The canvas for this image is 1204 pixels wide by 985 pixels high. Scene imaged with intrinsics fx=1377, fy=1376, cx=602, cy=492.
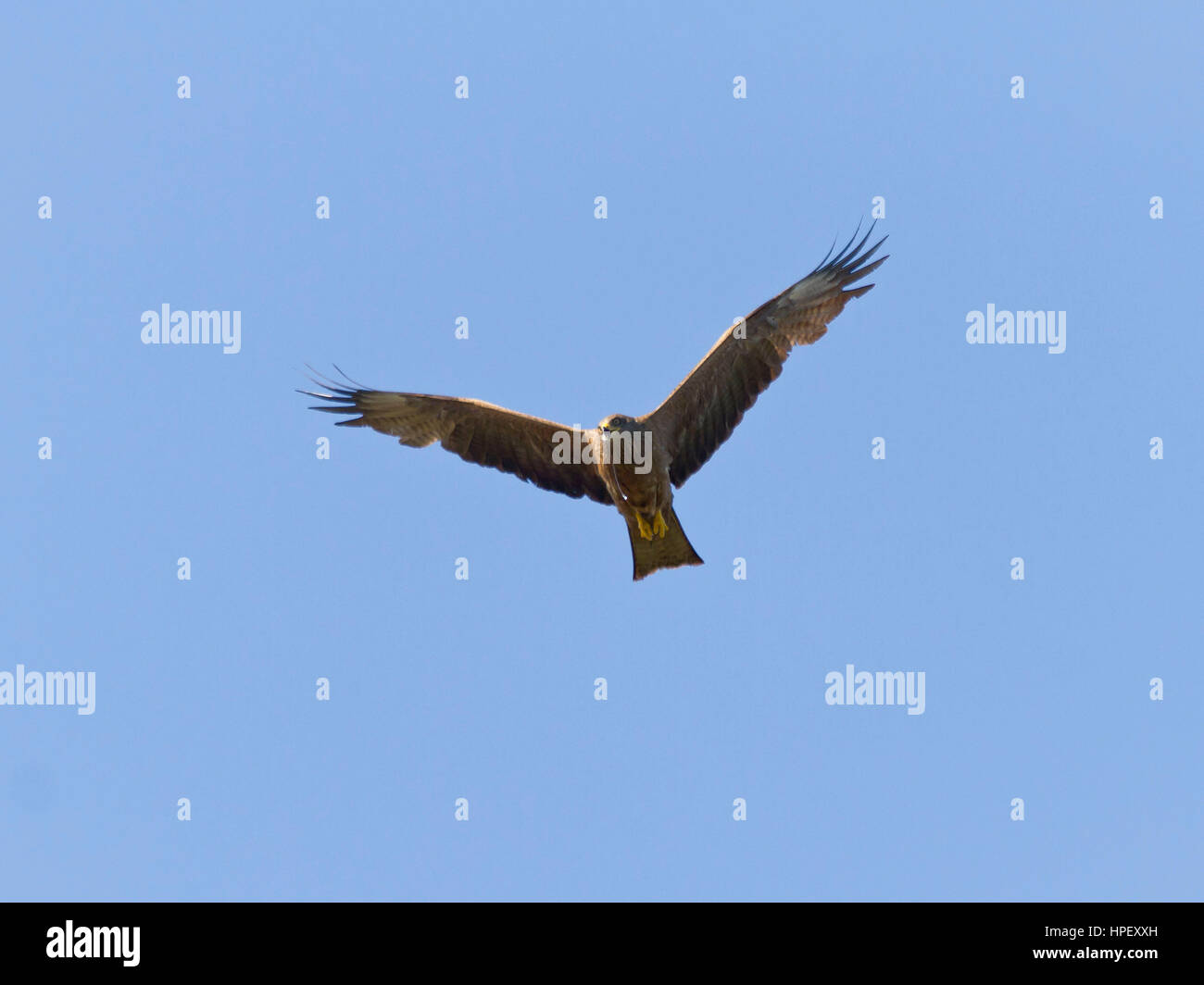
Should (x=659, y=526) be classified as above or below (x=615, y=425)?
below

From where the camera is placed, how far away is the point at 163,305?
51.1 ft

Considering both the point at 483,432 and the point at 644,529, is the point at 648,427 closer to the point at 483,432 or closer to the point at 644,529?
the point at 644,529

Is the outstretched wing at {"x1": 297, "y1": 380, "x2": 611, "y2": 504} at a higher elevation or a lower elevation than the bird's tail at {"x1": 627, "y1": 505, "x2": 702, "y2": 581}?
higher

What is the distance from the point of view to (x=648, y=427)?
41.7 ft

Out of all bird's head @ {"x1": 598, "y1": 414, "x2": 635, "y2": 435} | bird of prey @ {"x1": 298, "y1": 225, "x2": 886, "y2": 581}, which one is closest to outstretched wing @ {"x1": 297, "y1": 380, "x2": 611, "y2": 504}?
bird of prey @ {"x1": 298, "y1": 225, "x2": 886, "y2": 581}

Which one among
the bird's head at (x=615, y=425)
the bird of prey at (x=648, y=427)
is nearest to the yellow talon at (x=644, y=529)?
the bird of prey at (x=648, y=427)

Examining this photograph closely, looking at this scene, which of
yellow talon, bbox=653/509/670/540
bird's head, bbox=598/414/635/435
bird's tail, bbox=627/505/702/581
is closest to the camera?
bird's head, bbox=598/414/635/435

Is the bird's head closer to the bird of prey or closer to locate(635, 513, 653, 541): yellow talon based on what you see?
the bird of prey

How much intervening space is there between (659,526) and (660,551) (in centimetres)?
28

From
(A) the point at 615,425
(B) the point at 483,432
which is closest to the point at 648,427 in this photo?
(A) the point at 615,425

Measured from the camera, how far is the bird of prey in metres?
12.6

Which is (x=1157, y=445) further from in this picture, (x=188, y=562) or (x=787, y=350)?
(x=188, y=562)

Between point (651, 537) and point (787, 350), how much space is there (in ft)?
7.33

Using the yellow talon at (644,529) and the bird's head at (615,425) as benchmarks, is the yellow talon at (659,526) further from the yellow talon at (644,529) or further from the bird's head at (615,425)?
the bird's head at (615,425)
